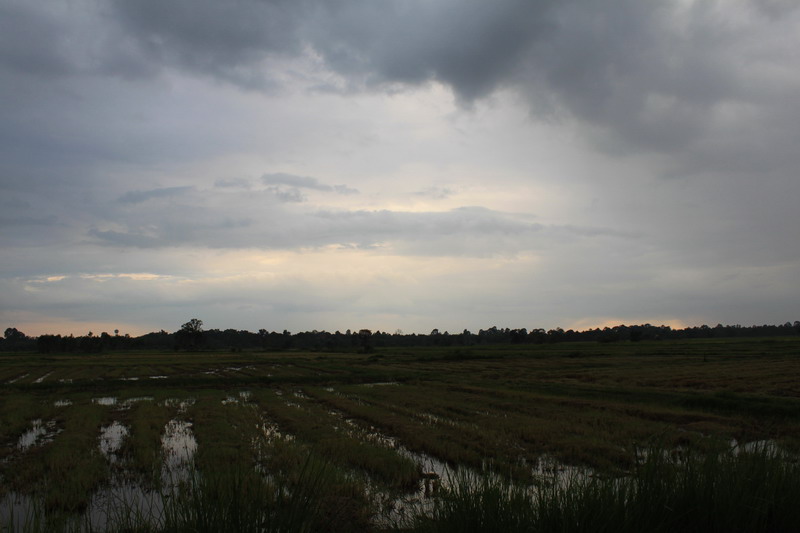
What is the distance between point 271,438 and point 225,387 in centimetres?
1844

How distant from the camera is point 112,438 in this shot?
13773 mm

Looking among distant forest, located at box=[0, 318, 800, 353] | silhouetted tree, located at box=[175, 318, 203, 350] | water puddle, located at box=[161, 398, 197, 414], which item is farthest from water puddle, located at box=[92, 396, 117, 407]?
silhouetted tree, located at box=[175, 318, 203, 350]

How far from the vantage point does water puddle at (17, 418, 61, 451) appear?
13016mm

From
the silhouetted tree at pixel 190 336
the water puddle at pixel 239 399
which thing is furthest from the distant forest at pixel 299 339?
the water puddle at pixel 239 399

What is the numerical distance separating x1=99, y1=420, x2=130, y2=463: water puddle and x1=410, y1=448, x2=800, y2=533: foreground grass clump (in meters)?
10.1

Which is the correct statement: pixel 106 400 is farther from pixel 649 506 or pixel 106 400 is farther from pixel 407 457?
pixel 649 506

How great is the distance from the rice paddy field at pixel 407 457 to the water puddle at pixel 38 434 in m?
0.10

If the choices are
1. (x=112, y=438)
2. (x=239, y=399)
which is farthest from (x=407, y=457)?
(x=239, y=399)

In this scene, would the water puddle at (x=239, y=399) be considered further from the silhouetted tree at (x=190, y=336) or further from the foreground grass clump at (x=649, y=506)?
the silhouetted tree at (x=190, y=336)

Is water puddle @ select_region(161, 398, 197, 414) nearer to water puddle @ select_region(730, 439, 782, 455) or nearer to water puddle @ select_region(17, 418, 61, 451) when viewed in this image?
water puddle @ select_region(17, 418, 61, 451)

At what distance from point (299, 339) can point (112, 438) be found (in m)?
156

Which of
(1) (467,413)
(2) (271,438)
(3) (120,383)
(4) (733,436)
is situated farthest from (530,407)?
(3) (120,383)

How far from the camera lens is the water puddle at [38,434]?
512 inches

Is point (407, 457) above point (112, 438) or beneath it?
above
